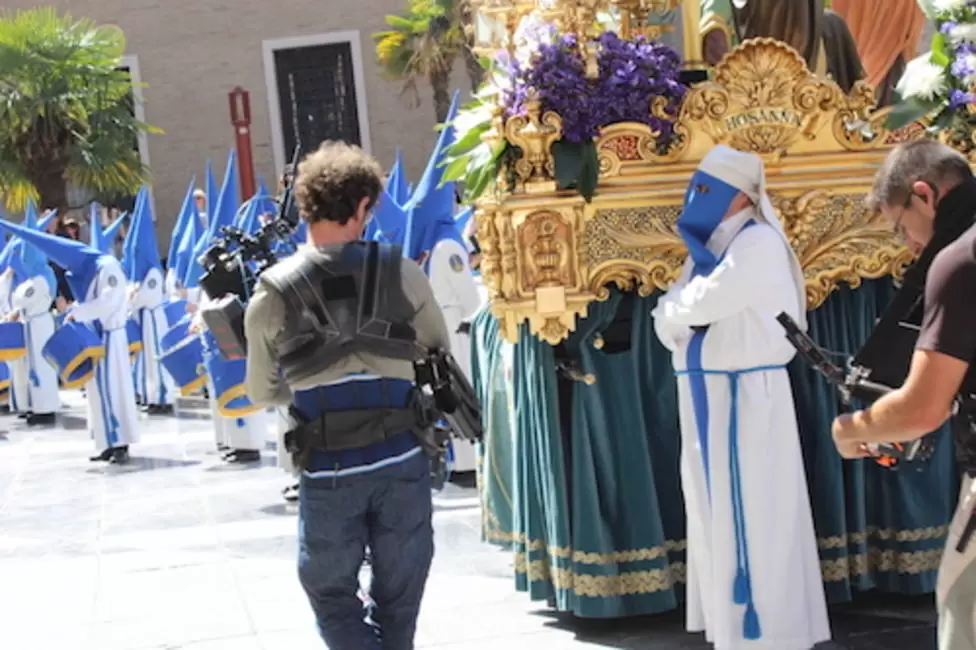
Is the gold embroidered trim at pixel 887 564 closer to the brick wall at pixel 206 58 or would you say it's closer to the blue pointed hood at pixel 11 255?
the blue pointed hood at pixel 11 255

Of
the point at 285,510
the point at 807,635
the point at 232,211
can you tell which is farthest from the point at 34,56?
the point at 807,635

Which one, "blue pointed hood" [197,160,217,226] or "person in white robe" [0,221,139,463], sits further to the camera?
"blue pointed hood" [197,160,217,226]

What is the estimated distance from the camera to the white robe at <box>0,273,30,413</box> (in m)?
16.2

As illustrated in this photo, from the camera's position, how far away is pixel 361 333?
4.54 m

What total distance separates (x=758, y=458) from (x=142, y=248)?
11662mm

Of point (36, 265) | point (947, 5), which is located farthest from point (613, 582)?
point (36, 265)

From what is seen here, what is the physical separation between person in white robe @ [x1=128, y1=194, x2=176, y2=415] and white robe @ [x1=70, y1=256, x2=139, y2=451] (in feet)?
10.4

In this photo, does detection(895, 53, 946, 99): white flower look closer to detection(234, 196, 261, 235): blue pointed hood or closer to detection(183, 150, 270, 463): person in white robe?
detection(183, 150, 270, 463): person in white robe

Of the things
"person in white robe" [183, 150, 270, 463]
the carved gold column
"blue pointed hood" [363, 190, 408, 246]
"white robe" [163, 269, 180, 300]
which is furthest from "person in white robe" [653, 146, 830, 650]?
"white robe" [163, 269, 180, 300]

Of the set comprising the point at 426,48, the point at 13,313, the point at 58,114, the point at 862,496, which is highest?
the point at 426,48

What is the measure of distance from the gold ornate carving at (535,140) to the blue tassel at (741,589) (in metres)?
1.64

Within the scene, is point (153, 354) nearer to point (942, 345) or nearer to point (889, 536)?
point (889, 536)

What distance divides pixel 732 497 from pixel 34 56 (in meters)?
19.1

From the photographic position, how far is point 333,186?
4621 mm
